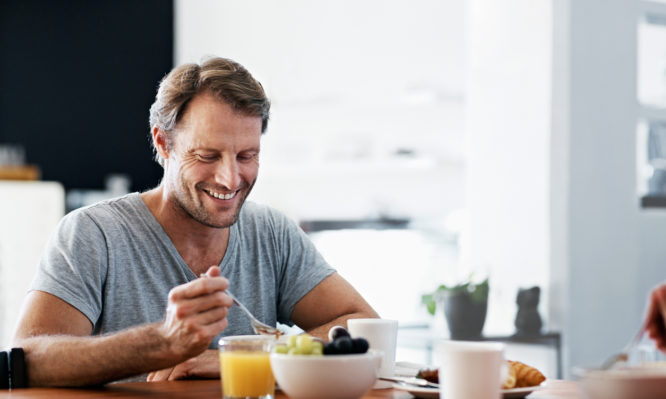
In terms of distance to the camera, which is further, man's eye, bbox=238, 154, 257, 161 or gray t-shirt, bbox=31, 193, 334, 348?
man's eye, bbox=238, 154, 257, 161

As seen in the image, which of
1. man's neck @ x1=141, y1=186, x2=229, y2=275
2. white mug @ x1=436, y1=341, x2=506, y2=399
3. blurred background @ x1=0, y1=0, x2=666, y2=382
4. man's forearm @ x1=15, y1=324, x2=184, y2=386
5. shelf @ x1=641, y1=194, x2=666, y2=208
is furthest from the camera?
shelf @ x1=641, y1=194, x2=666, y2=208

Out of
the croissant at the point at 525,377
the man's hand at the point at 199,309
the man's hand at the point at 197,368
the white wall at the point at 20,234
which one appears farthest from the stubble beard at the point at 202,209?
the white wall at the point at 20,234

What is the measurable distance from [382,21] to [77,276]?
4.68 m

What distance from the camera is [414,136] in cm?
621

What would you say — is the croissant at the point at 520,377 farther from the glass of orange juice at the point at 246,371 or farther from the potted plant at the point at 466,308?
the potted plant at the point at 466,308

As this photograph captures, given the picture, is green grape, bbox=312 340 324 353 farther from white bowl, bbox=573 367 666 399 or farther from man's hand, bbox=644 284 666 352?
man's hand, bbox=644 284 666 352

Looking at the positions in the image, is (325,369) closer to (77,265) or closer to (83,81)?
(77,265)

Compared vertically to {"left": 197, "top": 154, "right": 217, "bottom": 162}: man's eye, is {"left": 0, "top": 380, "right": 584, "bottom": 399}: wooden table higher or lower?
lower

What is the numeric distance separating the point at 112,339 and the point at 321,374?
0.54 m

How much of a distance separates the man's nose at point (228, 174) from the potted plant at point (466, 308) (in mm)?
1400

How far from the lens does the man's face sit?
6.61 ft

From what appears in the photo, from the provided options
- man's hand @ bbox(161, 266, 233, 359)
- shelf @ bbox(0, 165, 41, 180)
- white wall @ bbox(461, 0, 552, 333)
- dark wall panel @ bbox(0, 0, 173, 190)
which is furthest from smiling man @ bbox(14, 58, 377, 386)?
dark wall panel @ bbox(0, 0, 173, 190)

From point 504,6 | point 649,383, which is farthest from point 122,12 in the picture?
point 649,383

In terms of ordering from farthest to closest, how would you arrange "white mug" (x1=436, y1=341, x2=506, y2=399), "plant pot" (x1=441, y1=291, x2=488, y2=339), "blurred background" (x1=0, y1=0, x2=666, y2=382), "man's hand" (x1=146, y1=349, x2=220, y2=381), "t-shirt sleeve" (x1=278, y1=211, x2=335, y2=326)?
"blurred background" (x1=0, y1=0, x2=666, y2=382)
"plant pot" (x1=441, y1=291, x2=488, y2=339)
"t-shirt sleeve" (x1=278, y1=211, x2=335, y2=326)
"man's hand" (x1=146, y1=349, x2=220, y2=381)
"white mug" (x1=436, y1=341, x2=506, y2=399)
